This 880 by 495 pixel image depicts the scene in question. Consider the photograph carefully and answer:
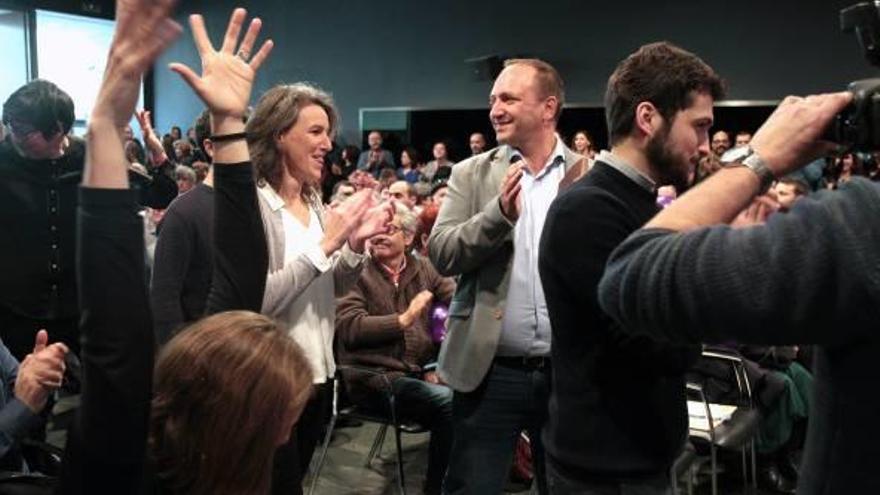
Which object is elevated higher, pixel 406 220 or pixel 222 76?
pixel 222 76

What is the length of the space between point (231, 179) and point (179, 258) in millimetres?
630

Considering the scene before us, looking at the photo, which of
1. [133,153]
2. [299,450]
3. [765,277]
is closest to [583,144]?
[133,153]

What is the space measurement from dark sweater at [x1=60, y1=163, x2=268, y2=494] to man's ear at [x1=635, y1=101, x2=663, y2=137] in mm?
1116

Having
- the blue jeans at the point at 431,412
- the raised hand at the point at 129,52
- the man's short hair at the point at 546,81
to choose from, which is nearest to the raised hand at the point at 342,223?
the man's short hair at the point at 546,81

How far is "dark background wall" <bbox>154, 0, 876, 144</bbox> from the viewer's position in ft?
31.8

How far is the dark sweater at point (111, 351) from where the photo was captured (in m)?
0.93

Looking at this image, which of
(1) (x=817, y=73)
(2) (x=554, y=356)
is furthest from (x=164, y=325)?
(1) (x=817, y=73)

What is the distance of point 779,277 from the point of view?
2.84ft

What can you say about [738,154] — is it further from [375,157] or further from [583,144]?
[375,157]

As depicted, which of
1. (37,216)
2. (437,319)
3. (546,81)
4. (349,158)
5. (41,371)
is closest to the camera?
(41,371)

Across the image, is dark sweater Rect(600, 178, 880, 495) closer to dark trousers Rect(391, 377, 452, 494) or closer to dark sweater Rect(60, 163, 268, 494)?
dark sweater Rect(60, 163, 268, 494)

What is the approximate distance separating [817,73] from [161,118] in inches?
421

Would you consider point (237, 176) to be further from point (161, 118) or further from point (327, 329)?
point (161, 118)

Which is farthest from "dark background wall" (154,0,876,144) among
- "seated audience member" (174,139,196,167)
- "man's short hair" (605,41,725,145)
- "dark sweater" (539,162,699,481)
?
"dark sweater" (539,162,699,481)
